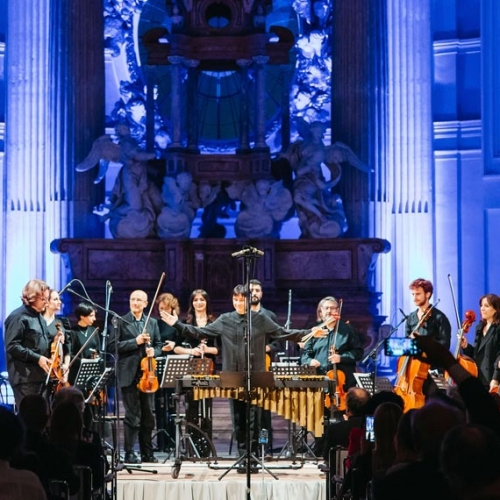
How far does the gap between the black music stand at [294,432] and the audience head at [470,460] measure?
6022 mm

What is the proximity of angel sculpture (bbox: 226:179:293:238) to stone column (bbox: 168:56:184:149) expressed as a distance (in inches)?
48.4

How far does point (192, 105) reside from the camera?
15.4 m

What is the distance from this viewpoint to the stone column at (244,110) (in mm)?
15046

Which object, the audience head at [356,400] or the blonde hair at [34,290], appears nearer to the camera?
the audience head at [356,400]

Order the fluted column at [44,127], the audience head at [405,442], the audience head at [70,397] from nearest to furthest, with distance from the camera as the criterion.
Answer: the audience head at [405,442] → the audience head at [70,397] → the fluted column at [44,127]

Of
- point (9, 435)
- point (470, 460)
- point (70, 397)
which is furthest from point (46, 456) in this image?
point (470, 460)

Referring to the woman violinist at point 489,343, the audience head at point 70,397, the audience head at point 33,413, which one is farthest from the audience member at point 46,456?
the woman violinist at point 489,343

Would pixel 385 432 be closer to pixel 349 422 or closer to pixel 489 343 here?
pixel 349 422

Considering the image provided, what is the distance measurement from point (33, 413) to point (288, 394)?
401cm

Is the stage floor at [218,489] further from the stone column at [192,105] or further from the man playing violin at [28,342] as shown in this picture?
the stone column at [192,105]

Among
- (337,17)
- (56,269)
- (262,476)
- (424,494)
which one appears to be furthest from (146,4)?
(424,494)

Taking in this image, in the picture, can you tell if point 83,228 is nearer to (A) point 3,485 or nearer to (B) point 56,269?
(B) point 56,269

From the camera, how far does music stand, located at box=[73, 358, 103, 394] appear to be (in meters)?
8.91

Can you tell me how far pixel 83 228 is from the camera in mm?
14789
